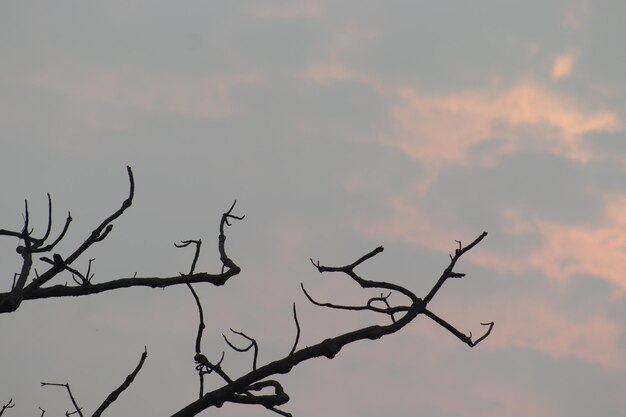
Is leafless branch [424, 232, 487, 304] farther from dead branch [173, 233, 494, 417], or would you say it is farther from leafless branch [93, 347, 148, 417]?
leafless branch [93, 347, 148, 417]

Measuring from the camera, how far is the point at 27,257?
286 inches

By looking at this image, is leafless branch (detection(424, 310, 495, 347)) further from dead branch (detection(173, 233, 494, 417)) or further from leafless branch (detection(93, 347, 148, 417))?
leafless branch (detection(93, 347, 148, 417))

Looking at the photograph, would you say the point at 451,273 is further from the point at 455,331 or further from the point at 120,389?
the point at 120,389

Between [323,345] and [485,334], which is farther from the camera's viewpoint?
[485,334]

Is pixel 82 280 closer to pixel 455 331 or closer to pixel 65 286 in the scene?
pixel 65 286

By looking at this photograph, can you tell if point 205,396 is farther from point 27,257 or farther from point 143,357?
point 27,257

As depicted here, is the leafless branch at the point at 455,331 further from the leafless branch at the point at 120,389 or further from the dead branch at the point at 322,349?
the leafless branch at the point at 120,389

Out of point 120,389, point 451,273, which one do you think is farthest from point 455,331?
point 120,389

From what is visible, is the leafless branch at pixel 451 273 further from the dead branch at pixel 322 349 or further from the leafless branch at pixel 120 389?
the leafless branch at pixel 120 389

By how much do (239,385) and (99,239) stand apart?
1725 mm

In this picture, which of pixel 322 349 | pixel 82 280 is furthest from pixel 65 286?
pixel 322 349

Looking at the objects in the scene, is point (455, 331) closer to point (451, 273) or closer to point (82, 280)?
point (451, 273)

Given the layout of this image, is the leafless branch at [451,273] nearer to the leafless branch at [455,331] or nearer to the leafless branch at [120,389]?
the leafless branch at [455,331]

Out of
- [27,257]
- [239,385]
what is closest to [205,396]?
[239,385]
